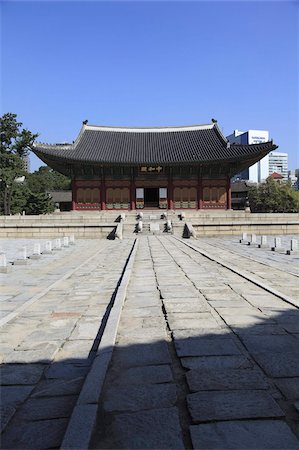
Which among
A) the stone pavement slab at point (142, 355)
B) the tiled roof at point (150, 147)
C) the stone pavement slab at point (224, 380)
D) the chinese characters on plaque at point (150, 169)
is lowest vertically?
the stone pavement slab at point (142, 355)

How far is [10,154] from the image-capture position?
119 feet

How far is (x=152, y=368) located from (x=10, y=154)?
1447 inches

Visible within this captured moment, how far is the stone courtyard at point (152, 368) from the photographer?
2.22m

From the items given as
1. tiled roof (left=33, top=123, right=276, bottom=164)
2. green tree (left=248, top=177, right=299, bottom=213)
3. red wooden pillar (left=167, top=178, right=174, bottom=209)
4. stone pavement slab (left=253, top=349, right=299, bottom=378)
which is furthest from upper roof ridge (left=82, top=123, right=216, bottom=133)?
stone pavement slab (left=253, top=349, right=299, bottom=378)

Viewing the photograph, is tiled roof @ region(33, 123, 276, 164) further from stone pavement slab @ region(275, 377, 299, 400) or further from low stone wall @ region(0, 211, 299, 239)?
stone pavement slab @ region(275, 377, 299, 400)

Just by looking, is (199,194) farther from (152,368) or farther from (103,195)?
(152,368)

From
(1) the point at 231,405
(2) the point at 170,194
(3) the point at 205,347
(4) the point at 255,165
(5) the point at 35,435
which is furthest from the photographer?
(4) the point at 255,165

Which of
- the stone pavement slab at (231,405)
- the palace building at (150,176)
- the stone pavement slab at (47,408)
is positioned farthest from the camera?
the palace building at (150,176)

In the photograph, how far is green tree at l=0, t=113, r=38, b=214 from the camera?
35812 millimetres

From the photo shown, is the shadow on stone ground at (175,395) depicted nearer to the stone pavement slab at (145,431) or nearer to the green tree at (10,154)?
the stone pavement slab at (145,431)

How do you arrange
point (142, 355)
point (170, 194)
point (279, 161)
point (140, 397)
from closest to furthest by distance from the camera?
point (140, 397) < point (142, 355) < point (170, 194) < point (279, 161)

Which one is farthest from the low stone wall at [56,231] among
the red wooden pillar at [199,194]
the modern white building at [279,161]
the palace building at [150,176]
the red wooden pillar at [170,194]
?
the modern white building at [279,161]

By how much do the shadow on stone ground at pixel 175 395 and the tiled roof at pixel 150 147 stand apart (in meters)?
26.3

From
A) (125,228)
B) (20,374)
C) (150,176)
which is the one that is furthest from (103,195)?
(20,374)
